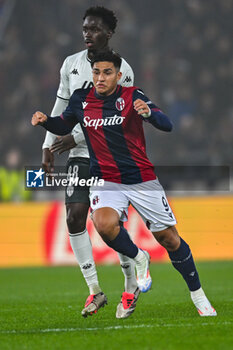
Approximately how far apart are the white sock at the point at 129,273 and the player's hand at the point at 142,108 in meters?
1.32

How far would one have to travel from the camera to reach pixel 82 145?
616cm

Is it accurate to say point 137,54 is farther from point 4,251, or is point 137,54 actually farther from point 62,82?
point 62,82

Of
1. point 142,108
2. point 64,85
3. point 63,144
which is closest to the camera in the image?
point 142,108

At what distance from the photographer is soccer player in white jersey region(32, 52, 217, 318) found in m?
5.27

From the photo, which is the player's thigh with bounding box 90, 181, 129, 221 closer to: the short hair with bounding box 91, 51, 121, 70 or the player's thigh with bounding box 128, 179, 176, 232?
the player's thigh with bounding box 128, 179, 176, 232

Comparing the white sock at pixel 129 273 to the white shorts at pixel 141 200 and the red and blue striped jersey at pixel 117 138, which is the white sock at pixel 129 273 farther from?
the red and blue striped jersey at pixel 117 138

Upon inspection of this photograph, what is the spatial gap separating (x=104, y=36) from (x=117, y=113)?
94 centimetres

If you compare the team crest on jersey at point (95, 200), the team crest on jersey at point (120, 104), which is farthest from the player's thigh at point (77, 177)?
the team crest on jersey at point (120, 104)

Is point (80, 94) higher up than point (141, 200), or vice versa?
point (80, 94)

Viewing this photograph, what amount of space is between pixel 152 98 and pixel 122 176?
824 centimetres

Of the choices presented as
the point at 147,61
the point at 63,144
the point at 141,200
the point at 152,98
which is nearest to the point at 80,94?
the point at 63,144

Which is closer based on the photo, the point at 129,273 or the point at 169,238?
the point at 169,238

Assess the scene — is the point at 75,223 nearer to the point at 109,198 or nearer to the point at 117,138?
the point at 109,198

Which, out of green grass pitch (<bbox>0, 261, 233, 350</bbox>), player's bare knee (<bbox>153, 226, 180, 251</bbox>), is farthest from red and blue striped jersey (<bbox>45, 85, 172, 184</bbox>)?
green grass pitch (<bbox>0, 261, 233, 350</bbox>)
